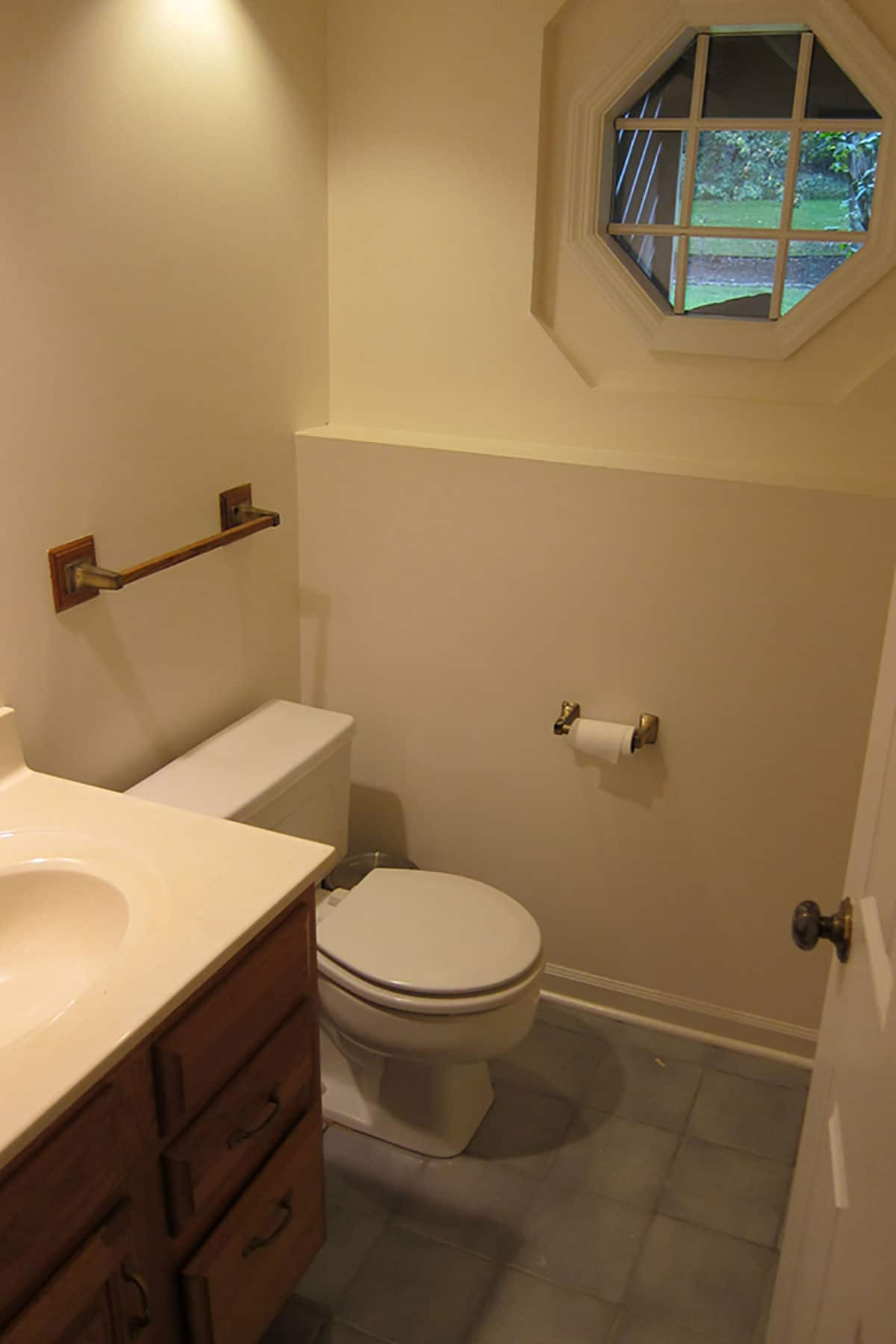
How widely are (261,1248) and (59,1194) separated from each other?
50cm

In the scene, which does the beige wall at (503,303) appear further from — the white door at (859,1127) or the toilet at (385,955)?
the white door at (859,1127)

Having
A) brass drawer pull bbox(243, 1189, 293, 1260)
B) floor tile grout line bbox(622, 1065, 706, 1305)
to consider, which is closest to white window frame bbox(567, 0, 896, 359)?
A: floor tile grout line bbox(622, 1065, 706, 1305)

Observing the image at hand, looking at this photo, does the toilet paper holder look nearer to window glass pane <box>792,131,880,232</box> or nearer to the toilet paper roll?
the toilet paper roll

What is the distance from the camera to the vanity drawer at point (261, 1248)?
4.64 feet

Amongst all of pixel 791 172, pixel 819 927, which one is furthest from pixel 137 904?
pixel 791 172

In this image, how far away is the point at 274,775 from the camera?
1985 millimetres

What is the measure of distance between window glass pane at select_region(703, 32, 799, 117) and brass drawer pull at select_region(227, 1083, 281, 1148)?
174 centimetres

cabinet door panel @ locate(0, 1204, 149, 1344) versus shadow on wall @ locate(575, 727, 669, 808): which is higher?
shadow on wall @ locate(575, 727, 669, 808)

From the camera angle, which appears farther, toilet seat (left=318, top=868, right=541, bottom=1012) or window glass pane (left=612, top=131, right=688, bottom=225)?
window glass pane (left=612, top=131, right=688, bottom=225)

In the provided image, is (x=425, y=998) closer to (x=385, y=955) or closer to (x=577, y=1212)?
(x=385, y=955)

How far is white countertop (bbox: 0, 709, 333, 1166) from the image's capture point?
1095 millimetres

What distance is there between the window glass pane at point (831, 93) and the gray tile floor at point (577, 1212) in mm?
1768

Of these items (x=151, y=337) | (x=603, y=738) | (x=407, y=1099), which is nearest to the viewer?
(x=151, y=337)

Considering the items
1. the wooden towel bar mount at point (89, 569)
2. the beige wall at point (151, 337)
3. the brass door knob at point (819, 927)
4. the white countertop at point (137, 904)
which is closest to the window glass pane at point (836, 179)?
the beige wall at point (151, 337)
